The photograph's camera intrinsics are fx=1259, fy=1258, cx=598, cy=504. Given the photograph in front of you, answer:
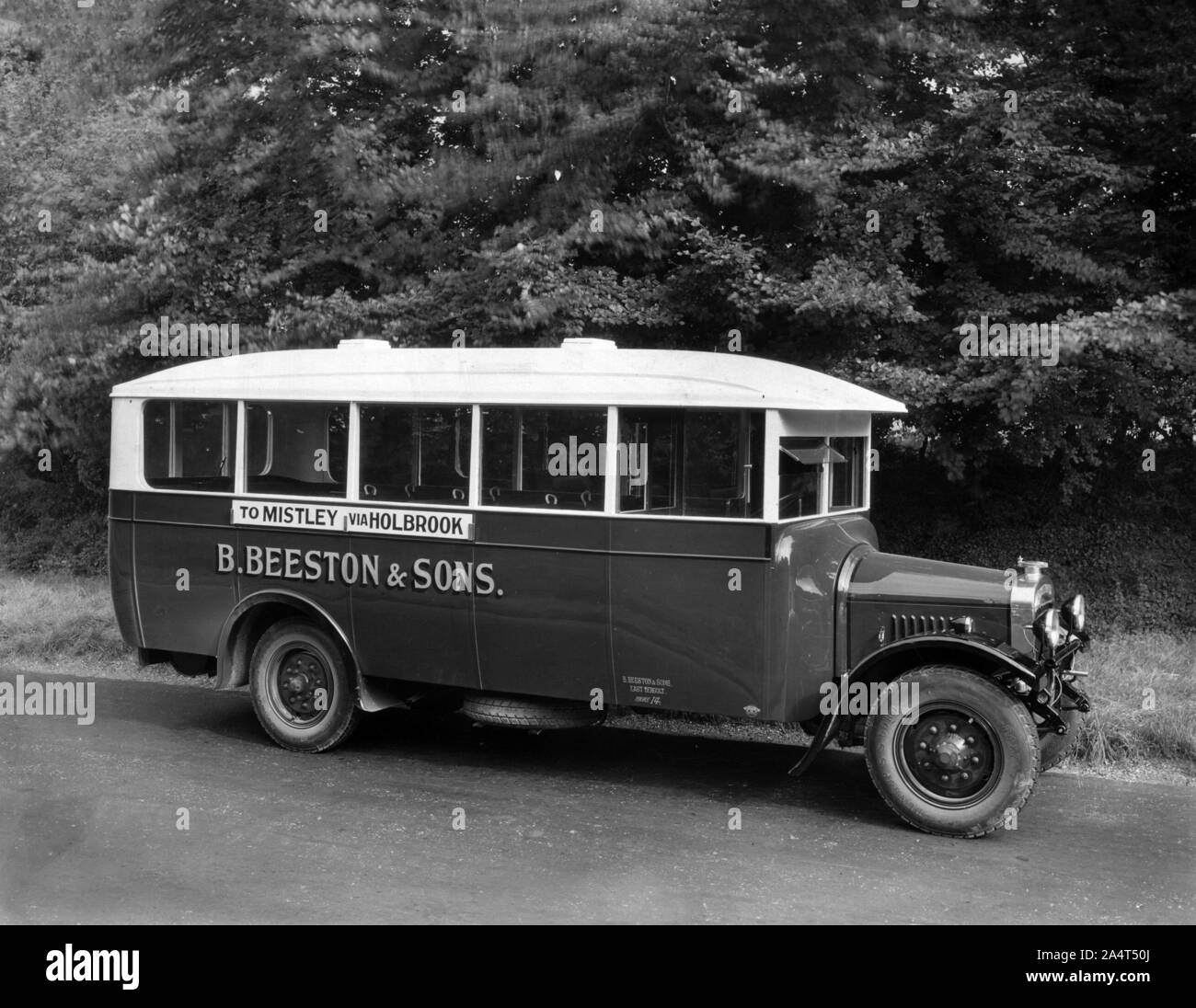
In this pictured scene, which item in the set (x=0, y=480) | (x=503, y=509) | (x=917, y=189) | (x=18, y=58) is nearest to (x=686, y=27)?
(x=917, y=189)

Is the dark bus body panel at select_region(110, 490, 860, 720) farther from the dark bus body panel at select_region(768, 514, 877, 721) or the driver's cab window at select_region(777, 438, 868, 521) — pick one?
the driver's cab window at select_region(777, 438, 868, 521)

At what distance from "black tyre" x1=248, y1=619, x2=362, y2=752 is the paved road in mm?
178

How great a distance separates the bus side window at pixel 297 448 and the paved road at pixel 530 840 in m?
1.74

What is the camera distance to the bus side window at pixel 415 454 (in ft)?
25.1

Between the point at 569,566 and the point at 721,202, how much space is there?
15.4ft

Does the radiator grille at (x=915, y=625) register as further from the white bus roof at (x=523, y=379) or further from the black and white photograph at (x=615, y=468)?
the white bus roof at (x=523, y=379)

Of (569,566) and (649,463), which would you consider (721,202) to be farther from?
(569,566)

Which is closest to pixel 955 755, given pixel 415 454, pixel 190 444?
pixel 415 454

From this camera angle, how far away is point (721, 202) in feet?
34.9

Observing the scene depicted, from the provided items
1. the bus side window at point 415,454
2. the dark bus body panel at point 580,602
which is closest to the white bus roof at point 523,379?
the bus side window at point 415,454

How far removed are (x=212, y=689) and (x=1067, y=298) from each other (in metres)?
7.66

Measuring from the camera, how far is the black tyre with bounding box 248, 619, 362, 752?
8094 millimetres

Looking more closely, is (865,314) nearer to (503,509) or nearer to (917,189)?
(917,189)

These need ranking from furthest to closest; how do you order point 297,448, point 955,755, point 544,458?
point 297,448
point 544,458
point 955,755
